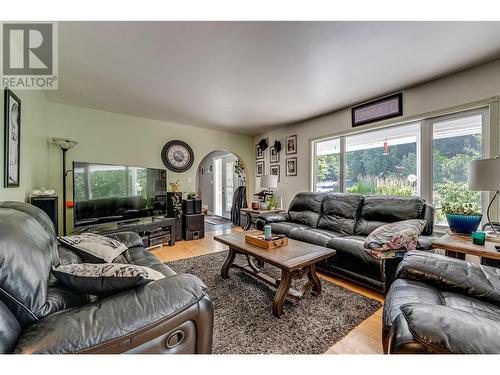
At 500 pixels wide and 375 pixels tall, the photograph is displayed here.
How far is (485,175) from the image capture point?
1684mm

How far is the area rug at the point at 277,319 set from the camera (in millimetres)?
1409

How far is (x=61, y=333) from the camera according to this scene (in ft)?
2.26

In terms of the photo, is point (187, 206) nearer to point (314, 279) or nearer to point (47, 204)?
point (47, 204)

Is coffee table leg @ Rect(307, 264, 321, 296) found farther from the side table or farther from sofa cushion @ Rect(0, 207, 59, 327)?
sofa cushion @ Rect(0, 207, 59, 327)

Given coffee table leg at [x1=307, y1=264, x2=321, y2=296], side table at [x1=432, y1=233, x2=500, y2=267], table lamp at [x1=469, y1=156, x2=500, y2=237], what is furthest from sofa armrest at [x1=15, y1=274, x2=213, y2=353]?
table lamp at [x1=469, y1=156, x2=500, y2=237]

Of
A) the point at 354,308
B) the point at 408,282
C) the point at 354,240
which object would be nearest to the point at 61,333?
the point at 408,282

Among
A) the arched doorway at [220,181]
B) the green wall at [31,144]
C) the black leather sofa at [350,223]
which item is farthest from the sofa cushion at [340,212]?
the green wall at [31,144]

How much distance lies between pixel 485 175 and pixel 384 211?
41.6 inches

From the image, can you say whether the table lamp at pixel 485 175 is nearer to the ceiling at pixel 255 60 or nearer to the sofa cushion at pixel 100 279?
the ceiling at pixel 255 60

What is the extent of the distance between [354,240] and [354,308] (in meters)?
0.74

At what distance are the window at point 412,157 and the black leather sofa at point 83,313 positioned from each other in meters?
3.16

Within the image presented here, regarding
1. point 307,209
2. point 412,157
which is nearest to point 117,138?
point 307,209

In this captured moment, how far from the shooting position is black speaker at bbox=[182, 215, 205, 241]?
4.07m

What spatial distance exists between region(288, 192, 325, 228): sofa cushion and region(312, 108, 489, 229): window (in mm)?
674
